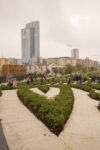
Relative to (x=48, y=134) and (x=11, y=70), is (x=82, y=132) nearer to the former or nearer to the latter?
(x=48, y=134)

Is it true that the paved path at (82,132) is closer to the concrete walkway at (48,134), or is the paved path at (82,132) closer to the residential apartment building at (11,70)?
the concrete walkway at (48,134)

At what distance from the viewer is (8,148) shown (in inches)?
166

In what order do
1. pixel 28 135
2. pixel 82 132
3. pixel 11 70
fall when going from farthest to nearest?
pixel 11 70 < pixel 82 132 < pixel 28 135

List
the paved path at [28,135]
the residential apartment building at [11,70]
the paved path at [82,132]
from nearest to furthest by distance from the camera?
the paved path at [28,135] < the paved path at [82,132] < the residential apartment building at [11,70]

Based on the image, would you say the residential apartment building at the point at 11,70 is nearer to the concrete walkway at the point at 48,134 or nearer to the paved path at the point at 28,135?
the paved path at the point at 28,135

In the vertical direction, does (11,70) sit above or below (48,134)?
below

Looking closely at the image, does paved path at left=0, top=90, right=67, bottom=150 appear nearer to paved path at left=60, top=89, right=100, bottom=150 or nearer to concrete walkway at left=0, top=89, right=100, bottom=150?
concrete walkway at left=0, top=89, right=100, bottom=150

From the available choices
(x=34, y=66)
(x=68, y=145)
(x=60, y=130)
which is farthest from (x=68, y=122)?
(x=34, y=66)

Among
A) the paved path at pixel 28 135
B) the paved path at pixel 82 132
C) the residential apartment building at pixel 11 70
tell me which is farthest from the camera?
the residential apartment building at pixel 11 70

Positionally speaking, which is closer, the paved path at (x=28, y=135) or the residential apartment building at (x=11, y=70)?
the paved path at (x=28, y=135)

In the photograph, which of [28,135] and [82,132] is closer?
[28,135]

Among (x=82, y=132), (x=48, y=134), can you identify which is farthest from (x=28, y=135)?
(x=82, y=132)

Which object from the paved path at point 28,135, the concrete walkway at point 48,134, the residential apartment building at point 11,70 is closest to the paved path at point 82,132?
the concrete walkway at point 48,134

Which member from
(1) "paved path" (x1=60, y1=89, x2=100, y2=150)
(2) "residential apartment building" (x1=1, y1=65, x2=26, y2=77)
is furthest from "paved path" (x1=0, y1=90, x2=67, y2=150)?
(2) "residential apartment building" (x1=1, y1=65, x2=26, y2=77)
